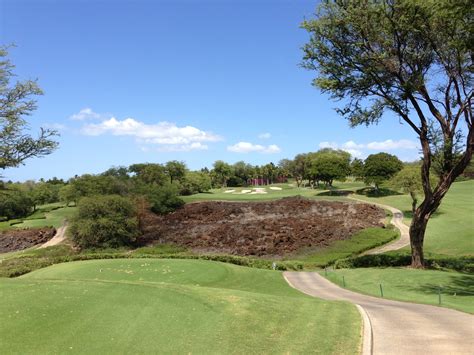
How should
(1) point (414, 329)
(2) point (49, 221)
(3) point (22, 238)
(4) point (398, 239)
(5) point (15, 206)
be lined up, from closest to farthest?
1. (1) point (414, 329)
2. (4) point (398, 239)
3. (3) point (22, 238)
4. (2) point (49, 221)
5. (5) point (15, 206)

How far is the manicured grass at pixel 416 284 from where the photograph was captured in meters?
19.5

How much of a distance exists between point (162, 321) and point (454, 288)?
17.7 m

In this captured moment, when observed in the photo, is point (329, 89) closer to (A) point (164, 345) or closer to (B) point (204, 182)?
(A) point (164, 345)

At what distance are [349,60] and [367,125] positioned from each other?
5.34 m

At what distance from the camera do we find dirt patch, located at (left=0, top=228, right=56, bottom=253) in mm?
65012

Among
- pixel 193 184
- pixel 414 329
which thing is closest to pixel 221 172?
pixel 193 184

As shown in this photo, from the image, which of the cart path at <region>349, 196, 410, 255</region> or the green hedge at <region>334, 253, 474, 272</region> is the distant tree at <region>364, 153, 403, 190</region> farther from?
the green hedge at <region>334, 253, 474, 272</region>

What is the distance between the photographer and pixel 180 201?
83.2m

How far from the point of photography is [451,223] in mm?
54812

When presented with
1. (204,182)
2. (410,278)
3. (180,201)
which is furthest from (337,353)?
(204,182)

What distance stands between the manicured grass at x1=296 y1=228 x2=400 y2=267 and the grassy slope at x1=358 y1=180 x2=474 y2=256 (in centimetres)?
503

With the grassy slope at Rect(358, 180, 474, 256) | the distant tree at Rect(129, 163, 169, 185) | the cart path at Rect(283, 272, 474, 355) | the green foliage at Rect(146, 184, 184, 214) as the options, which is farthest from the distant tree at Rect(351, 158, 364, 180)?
the cart path at Rect(283, 272, 474, 355)

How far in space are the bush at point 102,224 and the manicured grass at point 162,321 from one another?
1549 inches

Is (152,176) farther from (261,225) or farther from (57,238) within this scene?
(261,225)
